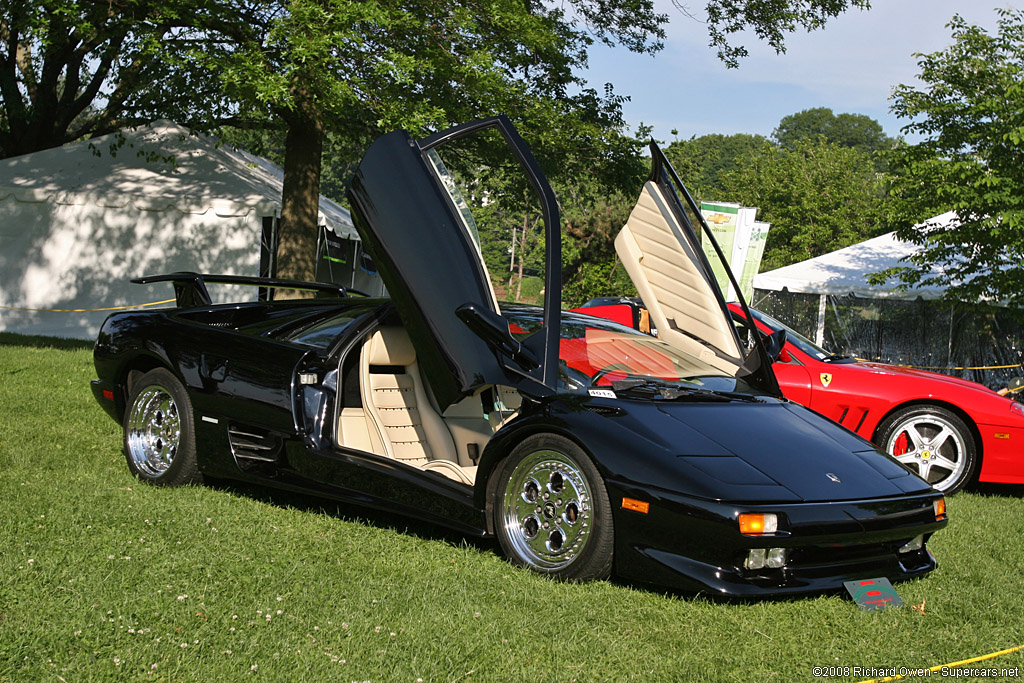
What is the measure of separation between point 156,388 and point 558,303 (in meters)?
2.79

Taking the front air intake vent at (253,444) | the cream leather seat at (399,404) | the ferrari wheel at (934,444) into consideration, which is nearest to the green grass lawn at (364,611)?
the front air intake vent at (253,444)

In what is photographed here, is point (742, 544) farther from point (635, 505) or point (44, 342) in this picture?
point (44, 342)

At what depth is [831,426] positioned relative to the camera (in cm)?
481

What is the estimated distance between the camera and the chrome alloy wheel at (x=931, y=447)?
7.29m

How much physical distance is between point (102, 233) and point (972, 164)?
13.4m

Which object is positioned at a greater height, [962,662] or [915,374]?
[915,374]

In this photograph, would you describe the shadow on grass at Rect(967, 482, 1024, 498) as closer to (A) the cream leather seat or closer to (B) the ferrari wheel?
(B) the ferrari wheel

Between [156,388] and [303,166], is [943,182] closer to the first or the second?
[303,166]

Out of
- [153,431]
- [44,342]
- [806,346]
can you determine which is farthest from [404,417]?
[44,342]

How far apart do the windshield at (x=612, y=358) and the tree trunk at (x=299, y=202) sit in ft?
31.2

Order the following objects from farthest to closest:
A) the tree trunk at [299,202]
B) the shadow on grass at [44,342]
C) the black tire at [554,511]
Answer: the tree trunk at [299,202] → the shadow on grass at [44,342] → the black tire at [554,511]

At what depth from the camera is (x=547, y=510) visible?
418 cm

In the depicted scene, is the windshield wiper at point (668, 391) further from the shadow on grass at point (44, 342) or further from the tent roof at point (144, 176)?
the tent roof at point (144, 176)

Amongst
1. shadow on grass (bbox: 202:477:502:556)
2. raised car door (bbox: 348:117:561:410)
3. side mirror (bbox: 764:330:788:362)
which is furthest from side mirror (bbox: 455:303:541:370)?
side mirror (bbox: 764:330:788:362)
